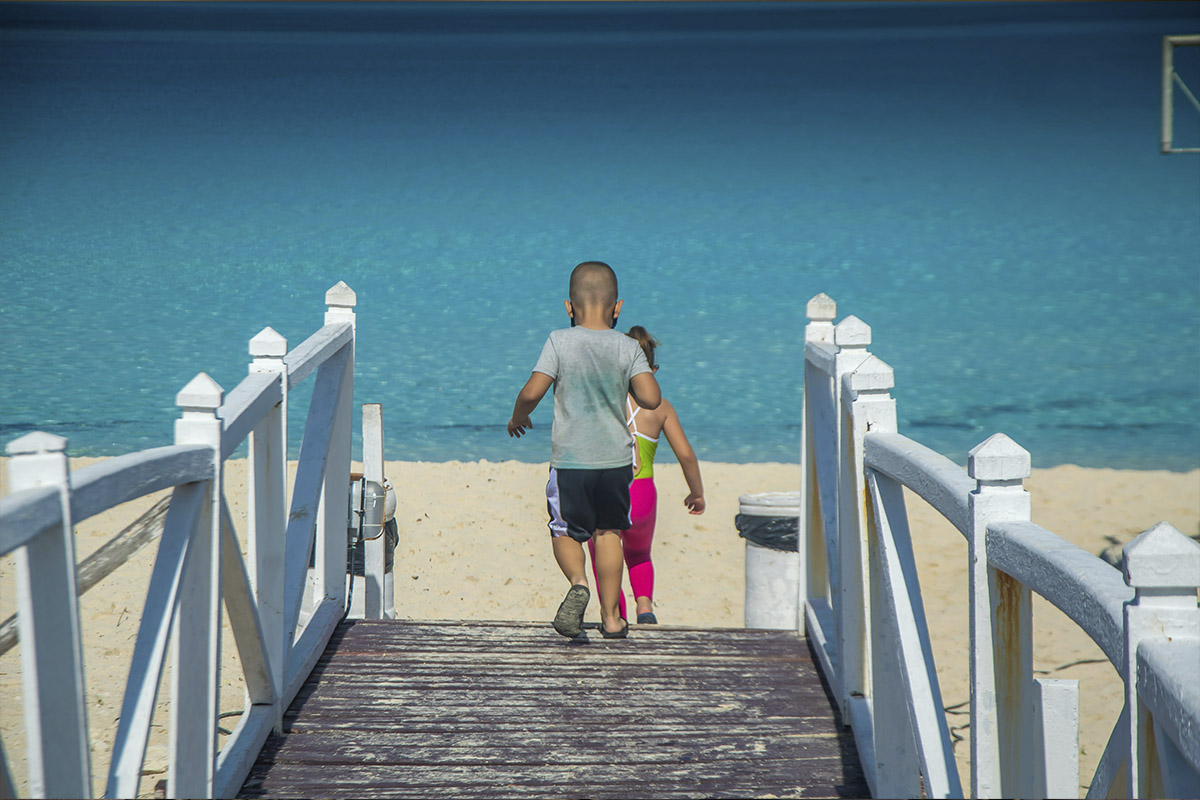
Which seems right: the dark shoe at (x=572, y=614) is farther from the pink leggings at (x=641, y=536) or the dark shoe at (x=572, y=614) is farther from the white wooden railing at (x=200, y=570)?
the white wooden railing at (x=200, y=570)

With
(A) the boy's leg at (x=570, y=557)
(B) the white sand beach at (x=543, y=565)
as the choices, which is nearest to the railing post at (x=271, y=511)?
(A) the boy's leg at (x=570, y=557)

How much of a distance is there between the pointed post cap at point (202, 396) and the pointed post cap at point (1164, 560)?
5.97 ft

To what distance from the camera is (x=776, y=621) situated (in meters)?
5.00

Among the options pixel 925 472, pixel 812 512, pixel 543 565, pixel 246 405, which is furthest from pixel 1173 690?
pixel 543 565

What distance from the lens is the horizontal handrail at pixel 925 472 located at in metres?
1.95

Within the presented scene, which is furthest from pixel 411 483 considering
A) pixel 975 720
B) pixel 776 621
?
pixel 975 720

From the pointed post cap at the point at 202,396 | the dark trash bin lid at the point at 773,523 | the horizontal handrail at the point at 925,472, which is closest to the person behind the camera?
the horizontal handrail at the point at 925,472

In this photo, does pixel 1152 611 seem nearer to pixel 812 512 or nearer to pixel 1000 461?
pixel 1000 461

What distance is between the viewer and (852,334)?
3242 millimetres

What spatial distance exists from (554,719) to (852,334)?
150 centimetres

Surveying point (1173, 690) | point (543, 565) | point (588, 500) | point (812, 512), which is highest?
point (1173, 690)

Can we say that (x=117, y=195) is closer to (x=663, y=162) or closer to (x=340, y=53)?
(x=340, y=53)

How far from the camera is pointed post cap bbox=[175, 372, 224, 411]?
228cm

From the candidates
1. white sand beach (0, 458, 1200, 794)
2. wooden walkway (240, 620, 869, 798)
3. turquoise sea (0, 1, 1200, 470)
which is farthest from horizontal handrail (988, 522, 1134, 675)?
turquoise sea (0, 1, 1200, 470)
